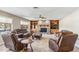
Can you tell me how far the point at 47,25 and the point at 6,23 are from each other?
24.1 feet

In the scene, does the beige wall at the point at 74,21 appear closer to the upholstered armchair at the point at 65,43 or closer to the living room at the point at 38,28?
the living room at the point at 38,28

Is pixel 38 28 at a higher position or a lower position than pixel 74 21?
lower

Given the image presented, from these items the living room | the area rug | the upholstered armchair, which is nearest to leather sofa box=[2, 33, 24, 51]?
the living room

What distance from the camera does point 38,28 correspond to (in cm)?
1334

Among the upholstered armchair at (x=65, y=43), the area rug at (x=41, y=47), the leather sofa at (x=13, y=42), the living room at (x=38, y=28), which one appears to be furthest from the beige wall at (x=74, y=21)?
the leather sofa at (x=13, y=42)

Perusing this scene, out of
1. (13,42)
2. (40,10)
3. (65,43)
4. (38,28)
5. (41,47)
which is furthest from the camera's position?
(38,28)

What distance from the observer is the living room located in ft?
13.3

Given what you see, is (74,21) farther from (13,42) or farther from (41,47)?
(13,42)

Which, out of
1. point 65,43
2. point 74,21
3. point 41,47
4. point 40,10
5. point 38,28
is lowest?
point 41,47

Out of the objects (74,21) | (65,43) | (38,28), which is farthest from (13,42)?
(38,28)

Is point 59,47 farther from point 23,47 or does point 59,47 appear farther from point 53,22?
point 53,22
